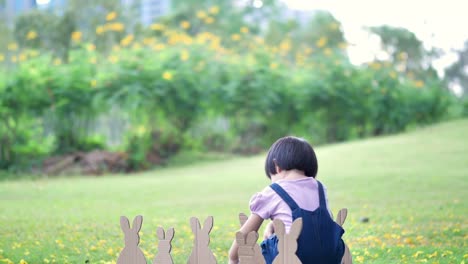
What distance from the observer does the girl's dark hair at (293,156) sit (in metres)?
3.86

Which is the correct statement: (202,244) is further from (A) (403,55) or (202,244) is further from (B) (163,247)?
(A) (403,55)

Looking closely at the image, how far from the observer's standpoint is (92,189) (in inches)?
475

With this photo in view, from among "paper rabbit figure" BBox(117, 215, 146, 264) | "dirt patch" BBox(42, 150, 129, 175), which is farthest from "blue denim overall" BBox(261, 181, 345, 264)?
"dirt patch" BBox(42, 150, 129, 175)

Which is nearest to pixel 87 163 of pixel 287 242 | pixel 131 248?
pixel 131 248

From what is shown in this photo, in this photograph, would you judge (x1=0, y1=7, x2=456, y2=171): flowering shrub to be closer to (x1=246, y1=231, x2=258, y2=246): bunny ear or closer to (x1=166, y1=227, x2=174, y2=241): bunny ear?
(x1=166, y1=227, x2=174, y2=241): bunny ear

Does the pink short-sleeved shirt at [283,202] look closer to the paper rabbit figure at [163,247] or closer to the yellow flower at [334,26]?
the paper rabbit figure at [163,247]

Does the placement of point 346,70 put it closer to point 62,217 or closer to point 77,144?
point 77,144

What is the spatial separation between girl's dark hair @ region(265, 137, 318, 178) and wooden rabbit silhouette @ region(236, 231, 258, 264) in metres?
0.61

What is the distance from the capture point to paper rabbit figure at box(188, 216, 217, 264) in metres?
3.66

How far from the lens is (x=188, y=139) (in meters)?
18.1

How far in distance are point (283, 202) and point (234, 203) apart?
6.25m

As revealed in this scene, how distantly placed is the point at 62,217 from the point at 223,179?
17.5ft

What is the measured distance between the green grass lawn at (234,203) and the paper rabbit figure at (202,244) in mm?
2168

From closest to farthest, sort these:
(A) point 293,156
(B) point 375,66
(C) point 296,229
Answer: (C) point 296,229, (A) point 293,156, (B) point 375,66
